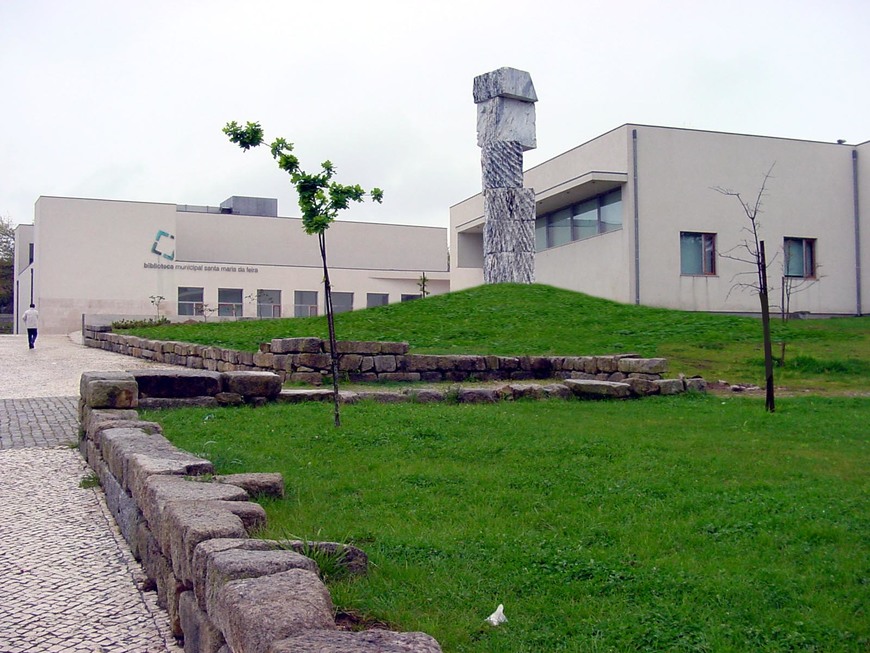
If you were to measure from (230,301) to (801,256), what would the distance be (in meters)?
30.8

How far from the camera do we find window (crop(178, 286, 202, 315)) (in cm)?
4700

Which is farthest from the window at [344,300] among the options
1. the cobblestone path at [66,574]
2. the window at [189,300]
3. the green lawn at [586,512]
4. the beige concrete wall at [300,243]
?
the cobblestone path at [66,574]

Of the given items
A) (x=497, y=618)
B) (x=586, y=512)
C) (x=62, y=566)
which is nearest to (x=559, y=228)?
(x=586, y=512)

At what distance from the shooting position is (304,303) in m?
50.0

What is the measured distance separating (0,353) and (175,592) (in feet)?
83.6

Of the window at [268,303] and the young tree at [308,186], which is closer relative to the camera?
the young tree at [308,186]

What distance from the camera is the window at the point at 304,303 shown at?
49.5 metres

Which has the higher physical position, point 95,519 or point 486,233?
point 486,233

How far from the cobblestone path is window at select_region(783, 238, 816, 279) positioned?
26225 mm

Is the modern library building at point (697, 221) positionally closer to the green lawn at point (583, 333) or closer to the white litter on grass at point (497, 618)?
the green lawn at point (583, 333)

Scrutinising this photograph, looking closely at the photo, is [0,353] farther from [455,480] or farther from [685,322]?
[455,480]

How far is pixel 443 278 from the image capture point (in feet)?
183

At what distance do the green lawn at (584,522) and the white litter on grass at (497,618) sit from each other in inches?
1.6

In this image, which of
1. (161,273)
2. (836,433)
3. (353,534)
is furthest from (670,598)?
(161,273)
